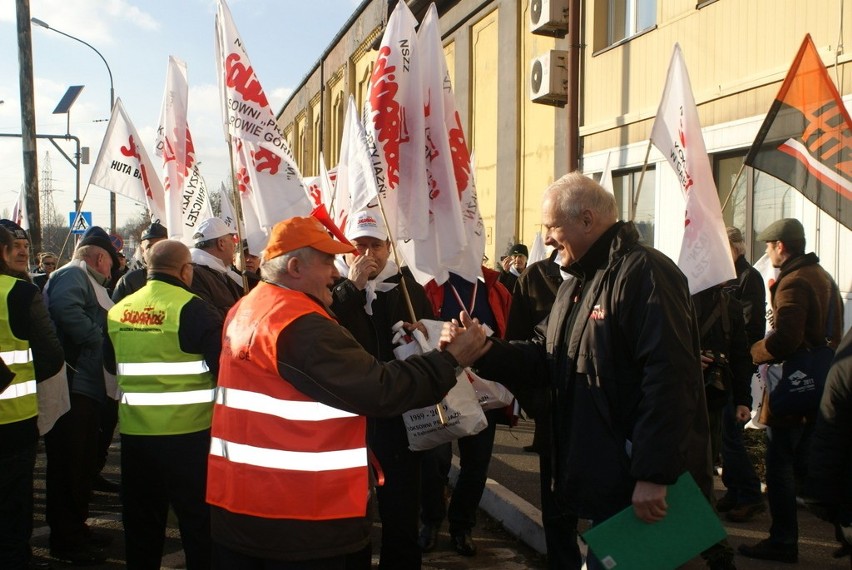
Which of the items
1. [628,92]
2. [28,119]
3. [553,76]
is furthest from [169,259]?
[28,119]

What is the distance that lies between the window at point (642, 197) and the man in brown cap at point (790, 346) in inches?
260

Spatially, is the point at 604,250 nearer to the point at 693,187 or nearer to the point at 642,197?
the point at 693,187

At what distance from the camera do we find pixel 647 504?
2.98 m

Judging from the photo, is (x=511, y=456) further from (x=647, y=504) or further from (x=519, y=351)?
(x=647, y=504)

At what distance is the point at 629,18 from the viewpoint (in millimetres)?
Result: 12438

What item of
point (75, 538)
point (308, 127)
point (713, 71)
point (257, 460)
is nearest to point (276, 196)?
point (75, 538)

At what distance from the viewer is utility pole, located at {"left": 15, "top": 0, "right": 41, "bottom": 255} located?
14.1 m

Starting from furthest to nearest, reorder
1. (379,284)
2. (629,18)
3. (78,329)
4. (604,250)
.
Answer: (629,18), (78,329), (379,284), (604,250)

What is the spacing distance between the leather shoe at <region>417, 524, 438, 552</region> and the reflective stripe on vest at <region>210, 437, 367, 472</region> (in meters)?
2.60

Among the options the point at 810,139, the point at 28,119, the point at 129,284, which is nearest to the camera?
the point at 810,139

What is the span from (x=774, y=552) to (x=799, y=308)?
4.90 feet

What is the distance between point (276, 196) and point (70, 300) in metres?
1.60

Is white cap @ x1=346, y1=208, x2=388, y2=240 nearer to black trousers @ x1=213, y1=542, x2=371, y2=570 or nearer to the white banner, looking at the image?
black trousers @ x1=213, y1=542, x2=371, y2=570

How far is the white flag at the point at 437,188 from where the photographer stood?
5.11m
